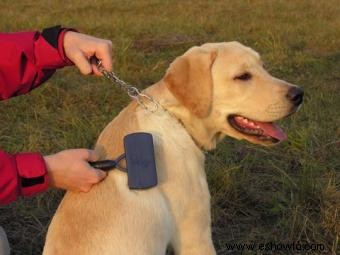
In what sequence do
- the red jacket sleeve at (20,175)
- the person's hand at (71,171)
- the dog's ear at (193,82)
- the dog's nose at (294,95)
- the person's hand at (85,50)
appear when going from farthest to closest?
the dog's nose at (294,95) < the dog's ear at (193,82) < the person's hand at (85,50) < the person's hand at (71,171) < the red jacket sleeve at (20,175)

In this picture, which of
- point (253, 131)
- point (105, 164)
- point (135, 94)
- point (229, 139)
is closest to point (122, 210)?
point (105, 164)

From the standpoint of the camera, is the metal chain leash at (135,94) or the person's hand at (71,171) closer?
the person's hand at (71,171)

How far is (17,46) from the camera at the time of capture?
258cm

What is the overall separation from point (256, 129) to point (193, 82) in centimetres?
39

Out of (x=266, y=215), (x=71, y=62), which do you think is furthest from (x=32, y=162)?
(x=266, y=215)

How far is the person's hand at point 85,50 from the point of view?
2.48 m

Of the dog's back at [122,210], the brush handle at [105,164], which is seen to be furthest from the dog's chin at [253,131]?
the brush handle at [105,164]

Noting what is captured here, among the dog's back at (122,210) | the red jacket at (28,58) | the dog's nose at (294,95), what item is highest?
the red jacket at (28,58)

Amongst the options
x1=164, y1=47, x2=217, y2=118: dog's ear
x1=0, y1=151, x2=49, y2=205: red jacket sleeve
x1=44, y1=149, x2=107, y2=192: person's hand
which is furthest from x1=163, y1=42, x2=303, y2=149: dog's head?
x1=0, y1=151, x2=49, y2=205: red jacket sleeve

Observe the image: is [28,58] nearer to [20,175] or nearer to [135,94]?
[135,94]

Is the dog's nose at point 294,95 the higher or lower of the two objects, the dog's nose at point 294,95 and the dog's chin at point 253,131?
the higher

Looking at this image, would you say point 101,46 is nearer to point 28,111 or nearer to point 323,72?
point 28,111

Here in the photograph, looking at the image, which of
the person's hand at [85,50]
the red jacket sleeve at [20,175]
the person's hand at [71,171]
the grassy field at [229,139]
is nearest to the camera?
the red jacket sleeve at [20,175]

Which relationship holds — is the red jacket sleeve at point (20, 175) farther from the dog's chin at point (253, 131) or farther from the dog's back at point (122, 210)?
the dog's chin at point (253, 131)
